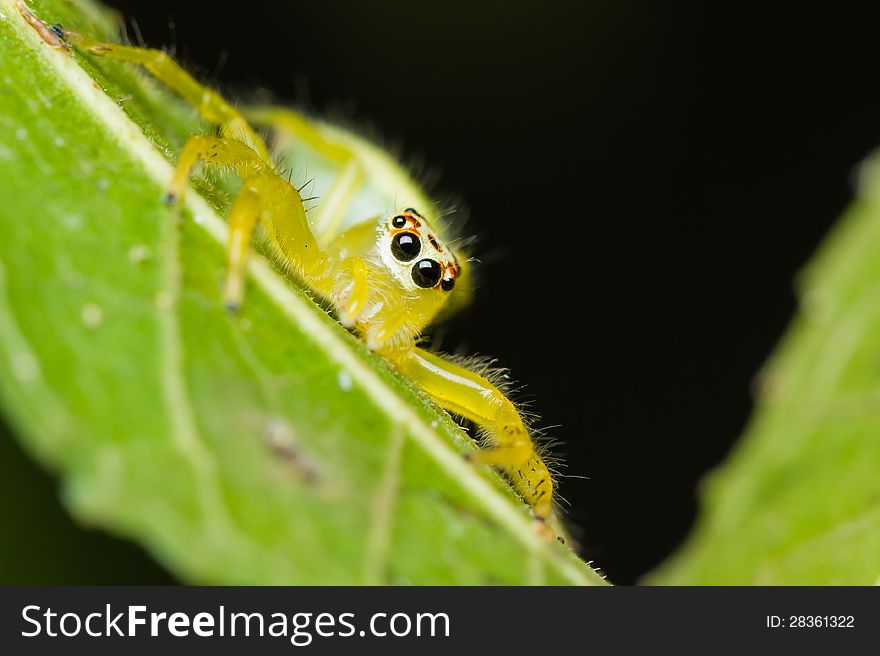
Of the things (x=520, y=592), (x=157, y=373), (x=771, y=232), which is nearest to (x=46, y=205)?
(x=157, y=373)

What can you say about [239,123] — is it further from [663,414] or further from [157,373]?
[663,414]

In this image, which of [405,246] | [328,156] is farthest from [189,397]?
[328,156]

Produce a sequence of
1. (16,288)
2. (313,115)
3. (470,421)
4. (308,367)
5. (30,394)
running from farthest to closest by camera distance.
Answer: (313,115), (470,421), (308,367), (16,288), (30,394)

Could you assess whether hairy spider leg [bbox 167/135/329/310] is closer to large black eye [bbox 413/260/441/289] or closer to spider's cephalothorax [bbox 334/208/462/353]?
spider's cephalothorax [bbox 334/208/462/353]

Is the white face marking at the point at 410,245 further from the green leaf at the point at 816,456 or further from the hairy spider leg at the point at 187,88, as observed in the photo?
the green leaf at the point at 816,456

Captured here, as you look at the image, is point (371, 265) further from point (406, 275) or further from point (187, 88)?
point (187, 88)

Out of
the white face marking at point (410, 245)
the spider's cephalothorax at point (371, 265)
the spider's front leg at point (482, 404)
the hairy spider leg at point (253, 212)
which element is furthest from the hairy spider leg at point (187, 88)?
the spider's front leg at point (482, 404)
